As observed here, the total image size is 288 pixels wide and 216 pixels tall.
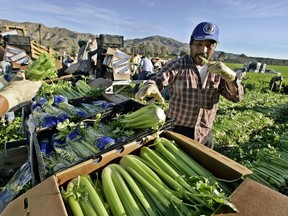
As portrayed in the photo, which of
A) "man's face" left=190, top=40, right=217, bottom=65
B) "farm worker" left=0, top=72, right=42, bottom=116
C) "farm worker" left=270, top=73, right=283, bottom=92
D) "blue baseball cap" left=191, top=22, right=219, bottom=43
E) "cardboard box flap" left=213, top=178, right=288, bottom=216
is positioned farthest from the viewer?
"farm worker" left=270, top=73, right=283, bottom=92

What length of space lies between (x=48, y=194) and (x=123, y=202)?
1.67 ft

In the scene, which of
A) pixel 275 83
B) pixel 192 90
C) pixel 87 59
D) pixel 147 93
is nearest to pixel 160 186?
pixel 147 93

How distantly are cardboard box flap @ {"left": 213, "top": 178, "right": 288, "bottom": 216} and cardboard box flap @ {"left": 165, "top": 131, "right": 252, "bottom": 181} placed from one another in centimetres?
22

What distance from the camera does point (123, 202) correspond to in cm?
166

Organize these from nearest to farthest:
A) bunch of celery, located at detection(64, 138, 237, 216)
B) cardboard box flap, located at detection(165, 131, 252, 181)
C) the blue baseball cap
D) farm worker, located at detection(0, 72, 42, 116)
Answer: bunch of celery, located at detection(64, 138, 237, 216) → cardboard box flap, located at detection(165, 131, 252, 181) → farm worker, located at detection(0, 72, 42, 116) → the blue baseball cap

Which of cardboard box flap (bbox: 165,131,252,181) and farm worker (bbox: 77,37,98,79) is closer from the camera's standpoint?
cardboard box flap (bbox: 165,131,252,181)

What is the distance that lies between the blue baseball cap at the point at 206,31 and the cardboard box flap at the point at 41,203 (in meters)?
2.31

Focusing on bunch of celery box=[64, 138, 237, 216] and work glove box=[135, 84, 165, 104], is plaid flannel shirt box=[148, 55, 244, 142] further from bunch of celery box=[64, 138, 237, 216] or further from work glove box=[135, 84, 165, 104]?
bunch of celery box=[64, 138, 237, 216]

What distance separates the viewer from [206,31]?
9.46 ft

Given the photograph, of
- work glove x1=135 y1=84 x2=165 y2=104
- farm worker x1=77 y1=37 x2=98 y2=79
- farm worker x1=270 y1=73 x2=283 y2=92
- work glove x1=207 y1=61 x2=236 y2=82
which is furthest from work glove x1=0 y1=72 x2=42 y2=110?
farm worker x1=270 y1=73 x2=283 y2=92

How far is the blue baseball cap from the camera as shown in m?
2.88

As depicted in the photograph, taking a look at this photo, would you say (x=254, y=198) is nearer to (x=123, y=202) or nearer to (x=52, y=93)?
(x=123, y=202)

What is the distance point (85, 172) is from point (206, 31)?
2.17 metres

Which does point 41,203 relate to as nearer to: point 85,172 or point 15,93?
point 85,172
